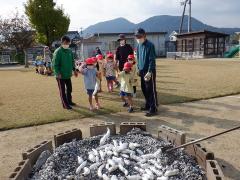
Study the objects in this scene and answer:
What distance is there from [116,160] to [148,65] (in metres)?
3.50

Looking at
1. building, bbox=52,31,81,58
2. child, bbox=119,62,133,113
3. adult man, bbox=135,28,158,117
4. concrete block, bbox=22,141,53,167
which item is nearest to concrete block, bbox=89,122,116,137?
concrete block, bbox=22,141,53,167

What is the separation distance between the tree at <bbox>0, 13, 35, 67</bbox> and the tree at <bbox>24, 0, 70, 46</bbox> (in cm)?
792

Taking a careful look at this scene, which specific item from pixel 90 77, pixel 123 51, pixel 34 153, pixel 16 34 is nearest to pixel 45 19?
pixel 16 34

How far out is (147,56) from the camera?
22.4 ft

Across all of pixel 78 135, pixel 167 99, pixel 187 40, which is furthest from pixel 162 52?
pixel 78 135

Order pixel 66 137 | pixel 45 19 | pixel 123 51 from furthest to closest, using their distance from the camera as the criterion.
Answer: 1. pixel 45 19
2. pixel 123 51
3. pixel 66 137

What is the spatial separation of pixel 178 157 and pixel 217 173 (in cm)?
82

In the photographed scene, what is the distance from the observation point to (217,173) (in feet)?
10.5

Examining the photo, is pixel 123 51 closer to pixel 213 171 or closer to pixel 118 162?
pixel 118 162

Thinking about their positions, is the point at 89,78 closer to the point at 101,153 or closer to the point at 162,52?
the point at 101,153

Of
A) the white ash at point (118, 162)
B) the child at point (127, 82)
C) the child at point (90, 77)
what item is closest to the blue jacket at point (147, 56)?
the child at point (127, 82)

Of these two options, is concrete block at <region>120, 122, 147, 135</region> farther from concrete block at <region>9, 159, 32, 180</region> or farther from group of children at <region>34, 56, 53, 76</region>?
group of children at <region>34, 56, 53, 76</region>

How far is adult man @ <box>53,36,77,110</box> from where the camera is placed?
788cm

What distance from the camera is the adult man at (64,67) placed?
7.88 m
